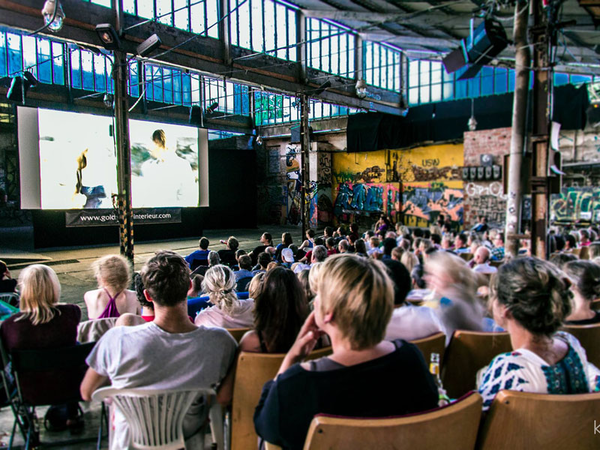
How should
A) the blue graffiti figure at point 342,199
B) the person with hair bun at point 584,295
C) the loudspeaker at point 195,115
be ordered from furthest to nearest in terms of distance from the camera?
the blue graffiti figure at point 342,199 → the loudspeaker at point 195,115 → the person with hair bun at point 584,295

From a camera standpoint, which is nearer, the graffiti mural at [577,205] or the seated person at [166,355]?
the seated person at [166,355]

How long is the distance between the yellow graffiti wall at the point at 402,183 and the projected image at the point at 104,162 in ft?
27.2

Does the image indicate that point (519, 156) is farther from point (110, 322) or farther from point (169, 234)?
point (169, 234)

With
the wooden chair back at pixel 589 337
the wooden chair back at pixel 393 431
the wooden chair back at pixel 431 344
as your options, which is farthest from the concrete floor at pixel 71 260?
the wooden chair back at pixel 589 337

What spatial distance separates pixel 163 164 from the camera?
1372cm

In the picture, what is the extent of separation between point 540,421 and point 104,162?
A: 13.6 meters

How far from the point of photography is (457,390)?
2.27 metres

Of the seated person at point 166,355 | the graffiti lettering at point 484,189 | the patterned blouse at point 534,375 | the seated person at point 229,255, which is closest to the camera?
the patterned blouse at point 534,375

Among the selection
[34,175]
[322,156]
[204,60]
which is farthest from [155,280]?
[322,156]

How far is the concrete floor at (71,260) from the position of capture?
289 cm

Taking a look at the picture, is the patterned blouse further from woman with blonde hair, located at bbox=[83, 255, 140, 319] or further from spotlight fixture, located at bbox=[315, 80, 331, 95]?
spotlight fixture, located at bbox=[315, 80, 331, 95]

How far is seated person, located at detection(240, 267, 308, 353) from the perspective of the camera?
6.53 ft

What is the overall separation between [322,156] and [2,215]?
588 inches

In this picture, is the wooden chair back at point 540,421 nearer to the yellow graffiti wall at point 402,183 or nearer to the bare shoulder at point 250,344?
the bare shoulder at point 250,344
